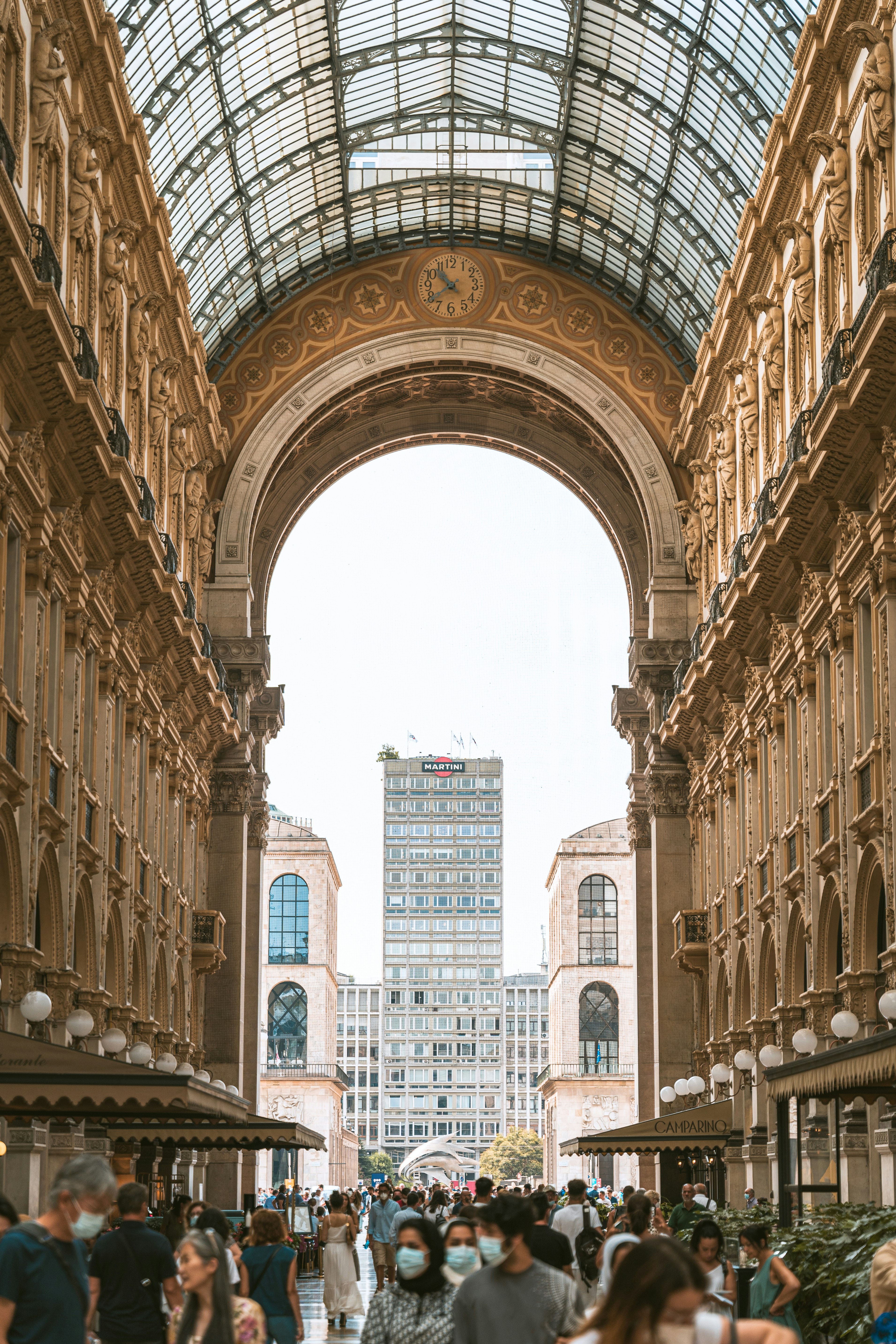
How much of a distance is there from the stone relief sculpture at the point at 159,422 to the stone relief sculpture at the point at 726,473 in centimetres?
1310

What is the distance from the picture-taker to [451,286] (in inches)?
2114

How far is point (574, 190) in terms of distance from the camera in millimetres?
51469

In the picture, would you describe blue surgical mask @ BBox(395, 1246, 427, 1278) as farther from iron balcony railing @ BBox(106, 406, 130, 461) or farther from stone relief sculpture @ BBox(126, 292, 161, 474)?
stone relief sculpture @ BBox(126, 292, 161, 474)

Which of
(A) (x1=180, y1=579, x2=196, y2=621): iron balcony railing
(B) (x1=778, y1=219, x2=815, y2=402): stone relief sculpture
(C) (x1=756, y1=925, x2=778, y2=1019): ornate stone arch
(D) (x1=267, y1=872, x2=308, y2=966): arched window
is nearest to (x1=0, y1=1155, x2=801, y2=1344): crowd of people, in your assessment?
(B) (x1=778, y1=219, x2=815, y2=402): stone relief sculpture

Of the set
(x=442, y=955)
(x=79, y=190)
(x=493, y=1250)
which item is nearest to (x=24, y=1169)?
(x=79, y=190)

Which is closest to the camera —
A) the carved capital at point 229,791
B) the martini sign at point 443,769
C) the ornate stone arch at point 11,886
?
the ornate stone arch at point 11,886

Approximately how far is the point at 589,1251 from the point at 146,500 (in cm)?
2204

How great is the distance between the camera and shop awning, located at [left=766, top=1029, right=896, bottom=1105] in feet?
59.3

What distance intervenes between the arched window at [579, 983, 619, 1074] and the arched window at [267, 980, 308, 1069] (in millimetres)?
15179

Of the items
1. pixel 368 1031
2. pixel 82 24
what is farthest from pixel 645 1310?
pixel 368 1031

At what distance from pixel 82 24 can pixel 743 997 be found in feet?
80.6

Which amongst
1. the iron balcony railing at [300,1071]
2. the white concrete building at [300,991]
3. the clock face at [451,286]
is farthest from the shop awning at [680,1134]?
the white concrete building at [300,991]

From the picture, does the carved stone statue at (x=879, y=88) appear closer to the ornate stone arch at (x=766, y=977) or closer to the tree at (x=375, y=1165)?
the ornate stone arch at (x=766, y=977)

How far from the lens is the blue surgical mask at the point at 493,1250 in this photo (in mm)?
9125
